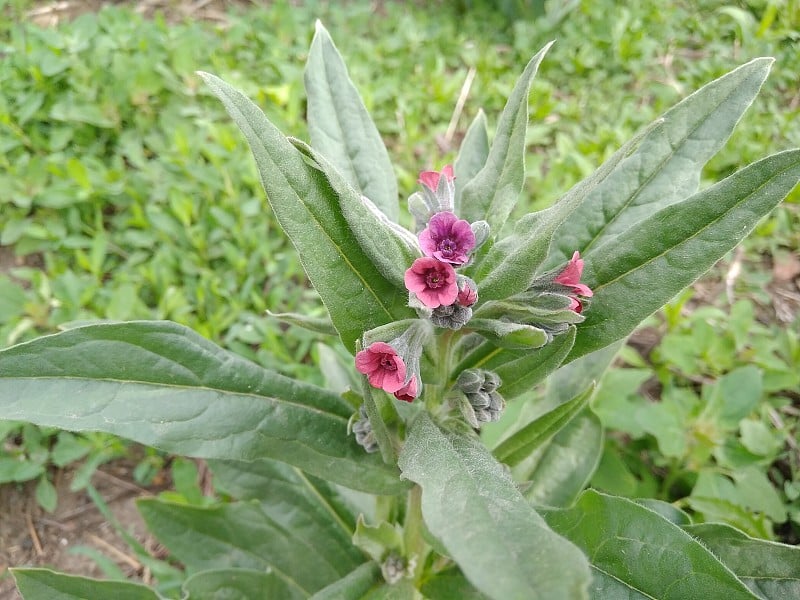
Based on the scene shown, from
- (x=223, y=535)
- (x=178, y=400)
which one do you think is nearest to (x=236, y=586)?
(x=223, y=535)

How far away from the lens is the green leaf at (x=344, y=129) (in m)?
2.00

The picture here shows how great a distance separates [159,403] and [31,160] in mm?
3019

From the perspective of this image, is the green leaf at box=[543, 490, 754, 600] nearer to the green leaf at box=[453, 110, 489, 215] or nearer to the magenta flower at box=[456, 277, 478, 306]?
the magenta flower at box=[456, 277, 478, 306]

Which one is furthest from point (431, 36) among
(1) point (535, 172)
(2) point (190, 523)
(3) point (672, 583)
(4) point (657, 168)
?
(3) point (672, 583)

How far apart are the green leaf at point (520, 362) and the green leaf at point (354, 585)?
2.36 ft

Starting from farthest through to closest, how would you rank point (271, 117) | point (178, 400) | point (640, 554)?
point (271, 117), point (178, 400), point (640, 554)

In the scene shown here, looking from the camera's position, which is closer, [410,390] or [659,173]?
[410,390]

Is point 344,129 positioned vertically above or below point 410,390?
above

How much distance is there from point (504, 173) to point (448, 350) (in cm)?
50

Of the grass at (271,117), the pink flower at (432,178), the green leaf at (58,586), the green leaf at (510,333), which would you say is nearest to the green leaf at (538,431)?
the green leaf at (510,333)

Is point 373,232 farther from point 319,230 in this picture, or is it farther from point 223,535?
point 223,535

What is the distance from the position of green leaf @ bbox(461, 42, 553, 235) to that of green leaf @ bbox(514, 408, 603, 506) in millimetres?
1113

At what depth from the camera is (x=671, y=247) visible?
5.14 ft

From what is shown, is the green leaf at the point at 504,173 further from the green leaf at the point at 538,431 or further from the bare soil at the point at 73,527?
the bare soil at the point at 73,527
